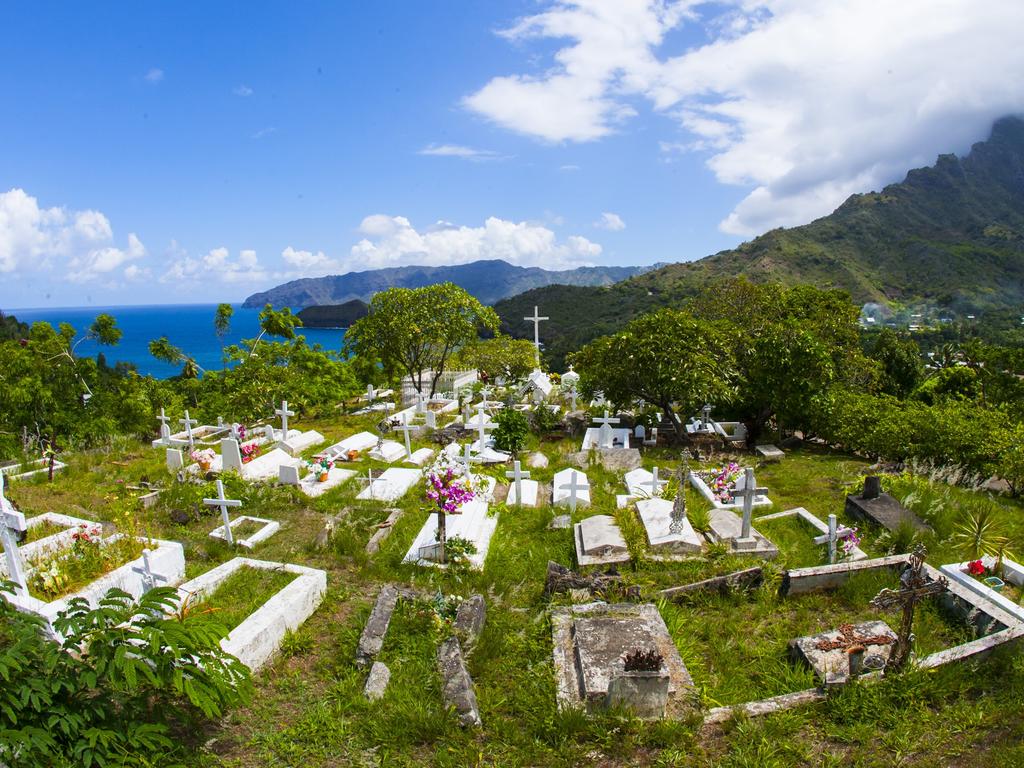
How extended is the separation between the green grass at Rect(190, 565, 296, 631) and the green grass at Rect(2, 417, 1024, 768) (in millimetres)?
86

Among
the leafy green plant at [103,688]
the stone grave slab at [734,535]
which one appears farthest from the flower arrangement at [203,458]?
the stone grave slab at [734,535]

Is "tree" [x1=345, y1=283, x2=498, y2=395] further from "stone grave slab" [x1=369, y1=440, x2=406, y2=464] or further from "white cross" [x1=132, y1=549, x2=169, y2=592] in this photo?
"white cross" [x1=132, y1=549, x2=169, y2=592]

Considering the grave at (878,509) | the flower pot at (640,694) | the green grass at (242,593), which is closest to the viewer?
the flower pot at (640,694)

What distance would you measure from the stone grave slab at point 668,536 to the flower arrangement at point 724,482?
2238mm

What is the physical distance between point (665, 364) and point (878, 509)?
7.83m

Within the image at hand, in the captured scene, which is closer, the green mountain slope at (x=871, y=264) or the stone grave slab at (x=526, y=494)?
the stone grave slab at (x=526, y=494)

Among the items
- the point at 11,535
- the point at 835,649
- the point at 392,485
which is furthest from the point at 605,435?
the point at 11,535

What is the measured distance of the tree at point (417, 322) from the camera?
20953 mm

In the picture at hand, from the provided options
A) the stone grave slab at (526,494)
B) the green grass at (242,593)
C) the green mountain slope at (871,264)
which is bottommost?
the stone grave slab at (526,494)

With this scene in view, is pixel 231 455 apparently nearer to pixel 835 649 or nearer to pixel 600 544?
pixel 600 544

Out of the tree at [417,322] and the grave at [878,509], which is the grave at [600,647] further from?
the tree at [417,322]

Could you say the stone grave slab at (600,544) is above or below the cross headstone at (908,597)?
below

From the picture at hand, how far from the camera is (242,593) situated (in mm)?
6949

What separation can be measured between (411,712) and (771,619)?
4.06m
